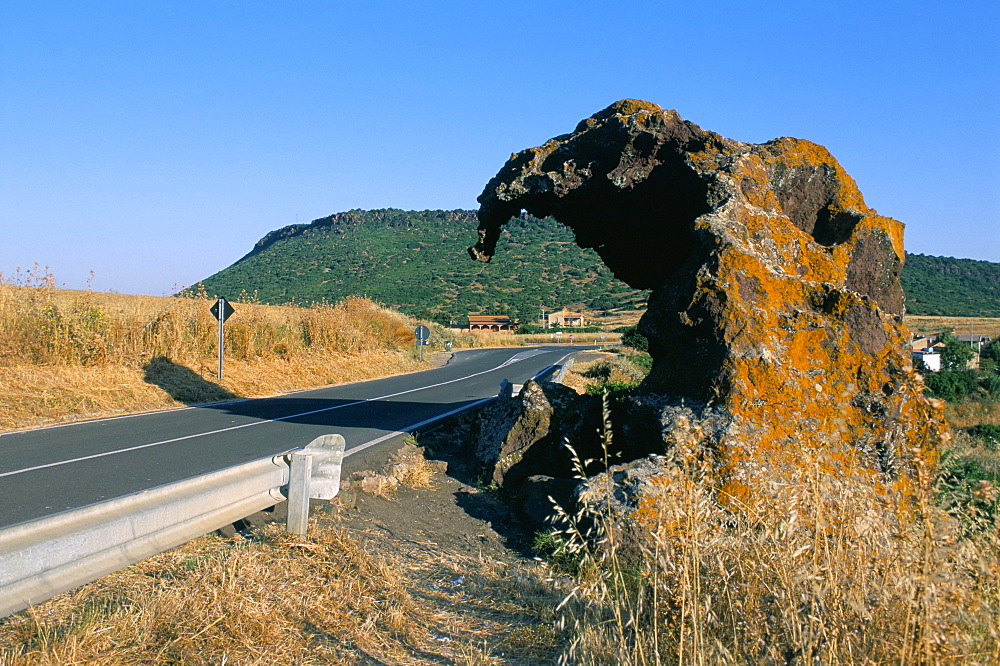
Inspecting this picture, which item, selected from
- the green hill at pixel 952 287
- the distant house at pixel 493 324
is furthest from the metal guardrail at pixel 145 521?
the distant house at pixel 493 324

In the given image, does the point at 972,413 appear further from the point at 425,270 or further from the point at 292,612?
the point at 425,270

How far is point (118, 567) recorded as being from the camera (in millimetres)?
3520

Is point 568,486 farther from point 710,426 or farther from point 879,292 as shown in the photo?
point 879,292

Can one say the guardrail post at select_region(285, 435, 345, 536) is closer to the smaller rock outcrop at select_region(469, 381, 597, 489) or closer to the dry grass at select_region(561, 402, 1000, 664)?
the dry grass at select_region(561, 402, 1000, 664)

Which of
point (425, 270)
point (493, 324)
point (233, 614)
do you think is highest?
point (425, 270)

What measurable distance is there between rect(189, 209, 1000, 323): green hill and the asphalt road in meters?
52.6

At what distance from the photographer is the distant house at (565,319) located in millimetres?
84412

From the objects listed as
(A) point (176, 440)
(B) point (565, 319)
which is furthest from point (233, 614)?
(B) point (565, 319)

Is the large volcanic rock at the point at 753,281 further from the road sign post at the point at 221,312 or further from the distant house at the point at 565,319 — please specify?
the distant house at the point at 565,319

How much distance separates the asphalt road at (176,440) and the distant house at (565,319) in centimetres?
6617

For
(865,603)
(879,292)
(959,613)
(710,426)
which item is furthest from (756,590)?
(879,292)

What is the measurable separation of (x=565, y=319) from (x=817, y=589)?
282 ft

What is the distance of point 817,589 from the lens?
2.55 metres

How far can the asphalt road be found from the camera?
725 cm
